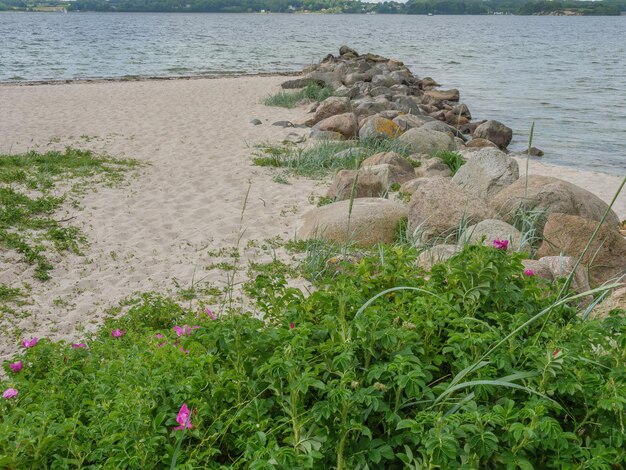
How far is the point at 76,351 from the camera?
357 cm

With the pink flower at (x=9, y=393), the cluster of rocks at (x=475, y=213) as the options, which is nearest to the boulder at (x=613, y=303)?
the cluster of rocks at (x=475, y=213)

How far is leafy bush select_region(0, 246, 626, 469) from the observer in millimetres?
2055

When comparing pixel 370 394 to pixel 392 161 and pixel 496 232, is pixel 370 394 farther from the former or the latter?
pixel 392 161

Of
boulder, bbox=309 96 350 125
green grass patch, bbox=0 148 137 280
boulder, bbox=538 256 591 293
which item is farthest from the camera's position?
boulder, bbox=309 96 350 125

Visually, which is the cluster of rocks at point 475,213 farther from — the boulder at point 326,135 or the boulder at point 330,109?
the boulder at point 330,109

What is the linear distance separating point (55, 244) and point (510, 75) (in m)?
31.7

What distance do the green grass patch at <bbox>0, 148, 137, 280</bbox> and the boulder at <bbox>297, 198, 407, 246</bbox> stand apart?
2925 millimetres

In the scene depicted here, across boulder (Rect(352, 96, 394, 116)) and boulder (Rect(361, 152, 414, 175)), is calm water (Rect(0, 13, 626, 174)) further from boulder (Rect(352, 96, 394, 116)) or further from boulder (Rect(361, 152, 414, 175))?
boulder (Rect(361, 152, 414, 175))

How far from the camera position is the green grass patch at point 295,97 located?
19.4 m

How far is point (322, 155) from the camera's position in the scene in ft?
36.3

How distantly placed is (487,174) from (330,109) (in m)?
7.59

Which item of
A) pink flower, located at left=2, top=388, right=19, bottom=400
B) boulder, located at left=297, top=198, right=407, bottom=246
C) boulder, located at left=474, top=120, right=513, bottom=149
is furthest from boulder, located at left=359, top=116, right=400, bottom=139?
pink flower, located at left=2, top=388, right=19, bottom=400

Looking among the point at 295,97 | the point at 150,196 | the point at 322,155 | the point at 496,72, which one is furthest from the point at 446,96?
the point at 150,196

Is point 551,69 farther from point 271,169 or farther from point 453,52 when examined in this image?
point 271,169
